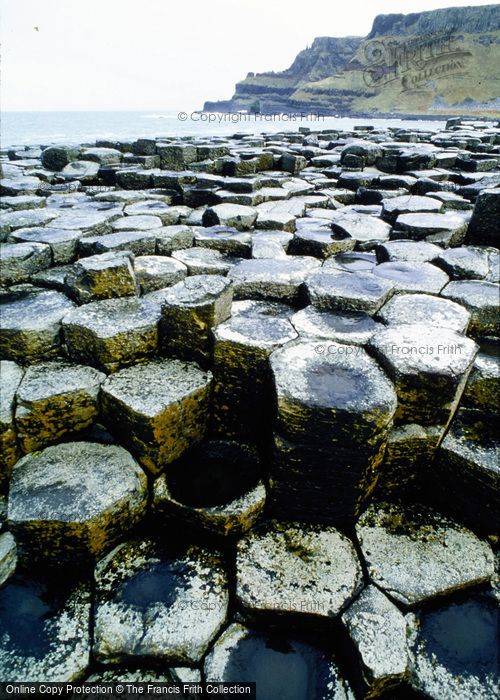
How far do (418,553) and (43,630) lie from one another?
1.33m

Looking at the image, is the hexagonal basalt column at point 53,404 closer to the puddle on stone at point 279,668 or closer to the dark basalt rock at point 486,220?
the puddle on stone at point 279,668

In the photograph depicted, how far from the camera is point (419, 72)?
50281 millimetres

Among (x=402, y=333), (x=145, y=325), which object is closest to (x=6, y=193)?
(x=145, y=325)

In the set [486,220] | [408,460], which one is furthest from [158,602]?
[486,220]

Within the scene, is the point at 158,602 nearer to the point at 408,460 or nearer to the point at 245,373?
the point at 245,373

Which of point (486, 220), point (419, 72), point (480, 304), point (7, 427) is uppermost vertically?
point (419, 72)

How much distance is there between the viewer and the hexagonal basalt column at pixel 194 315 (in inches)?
65.7

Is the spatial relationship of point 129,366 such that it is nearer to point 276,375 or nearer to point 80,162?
point 276,375

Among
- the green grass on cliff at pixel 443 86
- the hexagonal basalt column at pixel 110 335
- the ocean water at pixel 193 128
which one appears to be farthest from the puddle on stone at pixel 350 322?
the green grass on cliff at pixel 443 86

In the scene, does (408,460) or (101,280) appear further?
(101,280)

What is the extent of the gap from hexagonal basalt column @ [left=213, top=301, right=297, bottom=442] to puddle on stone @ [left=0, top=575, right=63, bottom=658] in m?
0.88

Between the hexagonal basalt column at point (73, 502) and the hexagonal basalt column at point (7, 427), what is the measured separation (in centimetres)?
7

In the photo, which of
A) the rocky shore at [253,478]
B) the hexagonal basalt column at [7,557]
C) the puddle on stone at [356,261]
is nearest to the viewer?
the rocky shore at [253,478]

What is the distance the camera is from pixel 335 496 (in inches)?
57.2
